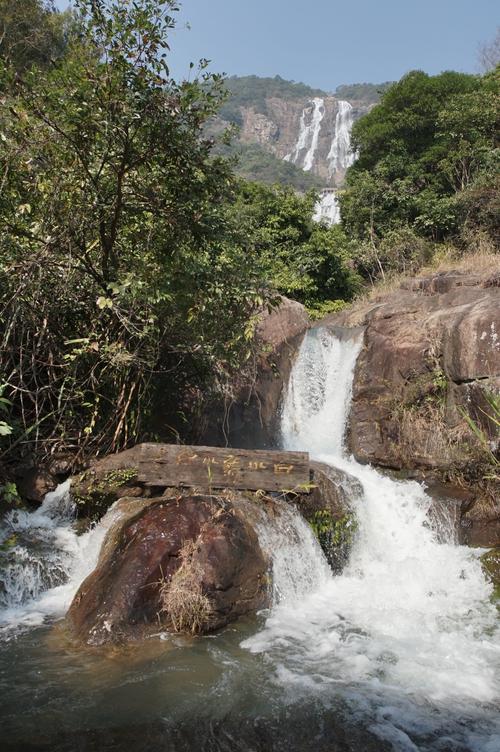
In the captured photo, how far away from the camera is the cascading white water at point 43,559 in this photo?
529cm

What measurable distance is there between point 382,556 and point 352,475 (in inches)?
59.6

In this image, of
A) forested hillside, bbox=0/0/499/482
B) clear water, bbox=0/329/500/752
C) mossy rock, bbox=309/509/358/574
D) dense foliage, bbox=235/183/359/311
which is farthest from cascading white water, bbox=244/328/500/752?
dense foliage, bbox=235/183/359/311

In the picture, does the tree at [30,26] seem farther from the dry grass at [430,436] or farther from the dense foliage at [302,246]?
the dry grass at [430,436]

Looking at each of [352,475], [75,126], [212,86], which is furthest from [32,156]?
[352,475]

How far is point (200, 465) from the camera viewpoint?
6.50 meters

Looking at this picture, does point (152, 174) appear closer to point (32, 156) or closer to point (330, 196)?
point (32, 156)

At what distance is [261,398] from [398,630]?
6.06m

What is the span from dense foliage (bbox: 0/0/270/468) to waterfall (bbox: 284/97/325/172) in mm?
86736

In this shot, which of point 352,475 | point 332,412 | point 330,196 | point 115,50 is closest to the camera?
point 115,50

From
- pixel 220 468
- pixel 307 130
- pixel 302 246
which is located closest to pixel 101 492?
pixel 220 468

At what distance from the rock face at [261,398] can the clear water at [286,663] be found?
332 cm

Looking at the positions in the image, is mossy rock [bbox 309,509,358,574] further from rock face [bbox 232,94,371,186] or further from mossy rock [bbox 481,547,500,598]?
rock face [bbox 232,94,371,186]

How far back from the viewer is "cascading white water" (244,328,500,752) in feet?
13.0

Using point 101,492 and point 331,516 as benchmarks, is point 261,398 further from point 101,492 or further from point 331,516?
point 101,492
